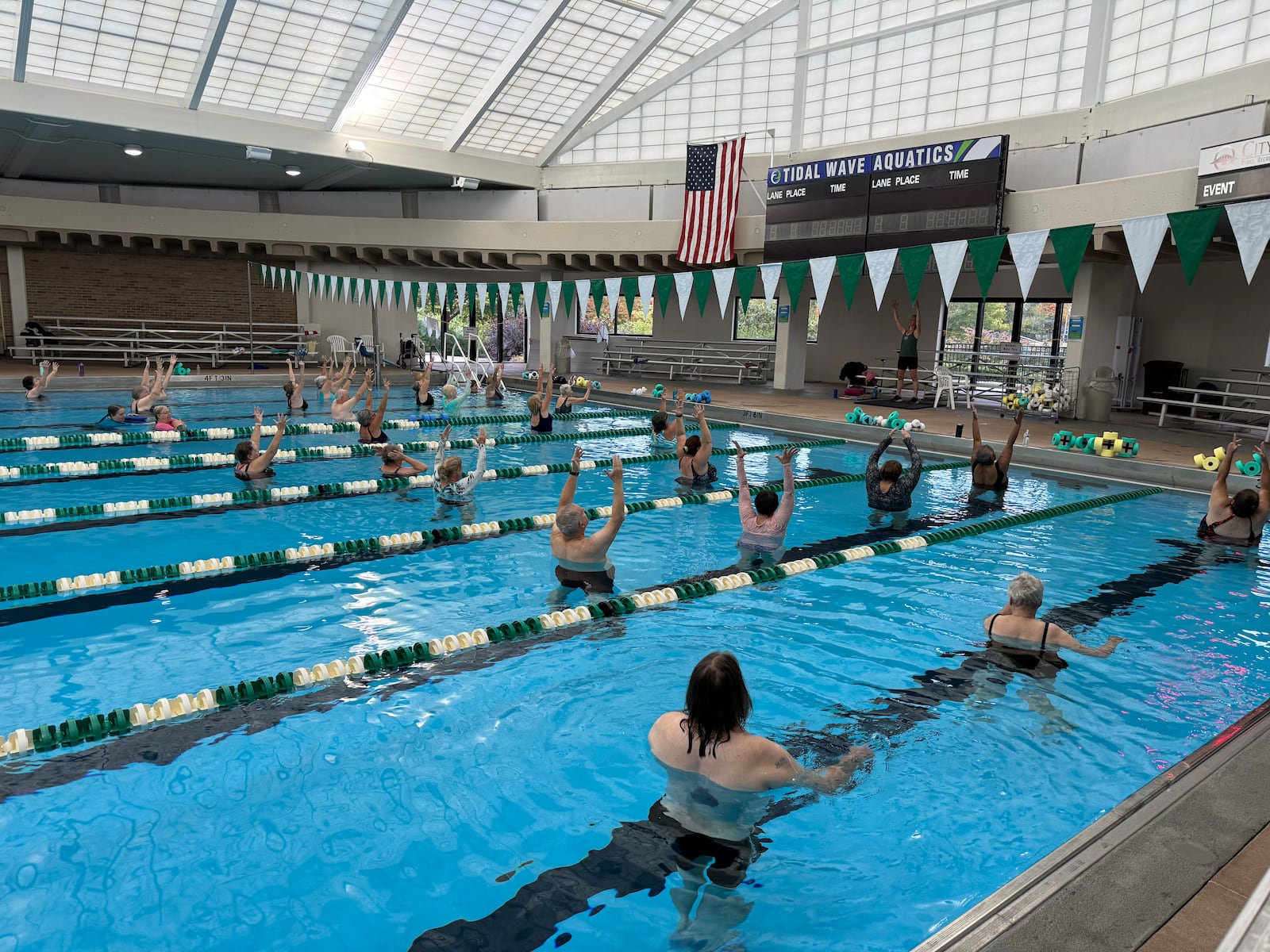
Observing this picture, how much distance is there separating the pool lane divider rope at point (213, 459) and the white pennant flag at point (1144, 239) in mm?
6750

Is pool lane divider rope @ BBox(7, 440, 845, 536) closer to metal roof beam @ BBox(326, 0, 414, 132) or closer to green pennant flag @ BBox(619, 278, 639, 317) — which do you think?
green pennant flag @ BBox(619, 278, 639, 317)

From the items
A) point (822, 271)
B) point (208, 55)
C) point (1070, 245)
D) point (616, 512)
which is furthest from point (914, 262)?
point (208, 55)

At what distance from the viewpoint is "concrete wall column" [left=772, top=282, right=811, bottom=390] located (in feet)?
67.5

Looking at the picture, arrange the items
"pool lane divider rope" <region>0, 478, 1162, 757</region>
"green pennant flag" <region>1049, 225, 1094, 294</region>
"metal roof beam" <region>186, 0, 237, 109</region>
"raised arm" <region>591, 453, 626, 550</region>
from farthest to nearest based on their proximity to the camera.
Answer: "metal roof beam" <region>186, 0, 237, 109</region> < "green pennant flag" <region>1049, 225, 1094, 294</region> < "raised arm" <region>591, 453, 626, 550</region> < "pool lane divider rope" <region>0, 478, 1162, 757</region>

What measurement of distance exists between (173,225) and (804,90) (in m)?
16.6

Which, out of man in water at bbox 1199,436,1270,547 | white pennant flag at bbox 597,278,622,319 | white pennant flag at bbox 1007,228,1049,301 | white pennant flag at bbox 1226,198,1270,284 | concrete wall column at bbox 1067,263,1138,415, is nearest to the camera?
man in water at bbox 1199,436,1270,547

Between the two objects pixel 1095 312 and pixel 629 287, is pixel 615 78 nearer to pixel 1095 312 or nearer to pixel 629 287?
pixel 629 287

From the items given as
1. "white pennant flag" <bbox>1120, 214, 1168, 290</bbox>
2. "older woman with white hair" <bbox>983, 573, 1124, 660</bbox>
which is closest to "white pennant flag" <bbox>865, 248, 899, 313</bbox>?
"white pennant flag" <bbox>1120, 214, 1168, 290</bbox>

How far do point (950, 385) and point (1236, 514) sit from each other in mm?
10089

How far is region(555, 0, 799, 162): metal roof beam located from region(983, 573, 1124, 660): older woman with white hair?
20.2 m

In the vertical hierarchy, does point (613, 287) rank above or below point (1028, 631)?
above

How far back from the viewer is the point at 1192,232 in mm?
8180

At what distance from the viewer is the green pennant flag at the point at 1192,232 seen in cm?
805

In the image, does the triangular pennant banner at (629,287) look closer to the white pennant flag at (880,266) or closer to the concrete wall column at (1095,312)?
the white pennant flag at (880,266)
